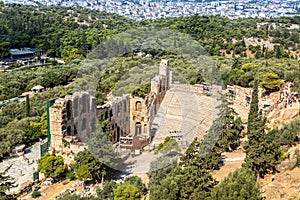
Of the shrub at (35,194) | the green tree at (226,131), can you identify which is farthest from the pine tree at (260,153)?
the shrub at (35,194)

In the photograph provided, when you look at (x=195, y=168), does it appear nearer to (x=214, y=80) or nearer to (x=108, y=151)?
(x=108, y=151)

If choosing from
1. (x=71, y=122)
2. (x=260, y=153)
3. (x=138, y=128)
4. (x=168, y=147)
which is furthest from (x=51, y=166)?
(x=260, y=153)

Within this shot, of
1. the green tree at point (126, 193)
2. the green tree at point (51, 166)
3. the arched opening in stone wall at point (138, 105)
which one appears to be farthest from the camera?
the arched opening in stone wall at point (138, 105)

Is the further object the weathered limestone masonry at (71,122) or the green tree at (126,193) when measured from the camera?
the weathered limestone masonry at (71,122)

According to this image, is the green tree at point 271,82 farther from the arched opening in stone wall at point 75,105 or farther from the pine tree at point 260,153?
the arched opening in stone wall at point 75,105

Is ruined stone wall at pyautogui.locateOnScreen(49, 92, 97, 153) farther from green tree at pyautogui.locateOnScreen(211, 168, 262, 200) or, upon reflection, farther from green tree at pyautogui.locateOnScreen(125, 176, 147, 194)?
green tree at pyautogui.locateOnScreen(211, 168, 262, 200)

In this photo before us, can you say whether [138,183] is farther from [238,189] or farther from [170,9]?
[170,9]

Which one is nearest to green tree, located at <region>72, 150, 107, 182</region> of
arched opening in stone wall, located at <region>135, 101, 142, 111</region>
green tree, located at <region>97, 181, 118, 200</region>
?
green tree, located at <region>97, 181, 118, 200</region>

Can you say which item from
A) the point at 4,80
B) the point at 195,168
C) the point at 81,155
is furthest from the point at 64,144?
the point at 4,80
